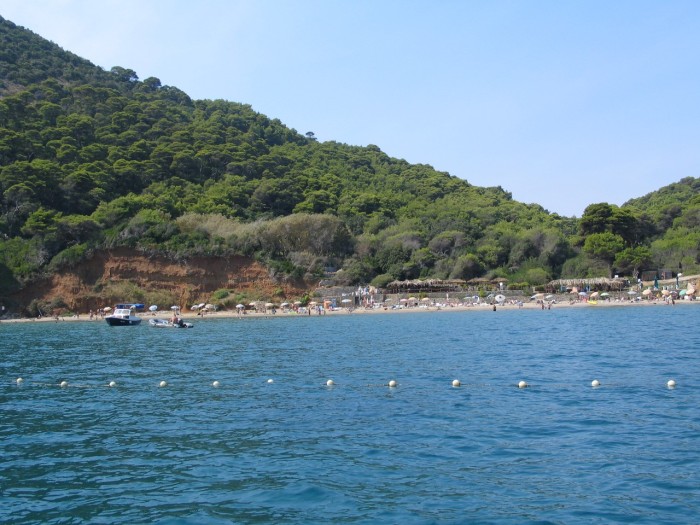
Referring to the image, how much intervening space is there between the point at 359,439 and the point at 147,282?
55.6 metres

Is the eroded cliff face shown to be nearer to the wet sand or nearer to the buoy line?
the wet sand

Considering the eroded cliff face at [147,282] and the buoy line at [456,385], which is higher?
the eroded cliff face at [147,282]

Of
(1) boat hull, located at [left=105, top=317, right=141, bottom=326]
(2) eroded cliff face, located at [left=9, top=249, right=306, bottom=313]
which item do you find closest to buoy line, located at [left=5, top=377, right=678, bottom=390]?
(1) boat hull, located at [left=105, top=317, right=141, bottom=326]

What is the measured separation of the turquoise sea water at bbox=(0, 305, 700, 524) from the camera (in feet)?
29.0

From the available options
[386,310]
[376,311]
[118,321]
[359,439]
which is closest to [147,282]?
[118,321]

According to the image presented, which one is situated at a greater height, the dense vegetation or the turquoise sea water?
the dense vegetation

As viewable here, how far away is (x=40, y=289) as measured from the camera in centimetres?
6172

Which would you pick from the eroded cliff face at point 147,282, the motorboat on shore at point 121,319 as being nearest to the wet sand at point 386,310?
the eroded cliff face at point 147,282

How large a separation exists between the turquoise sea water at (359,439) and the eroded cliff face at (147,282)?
38653 millimetres

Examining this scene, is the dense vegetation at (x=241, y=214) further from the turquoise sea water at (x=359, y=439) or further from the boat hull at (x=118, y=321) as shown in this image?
the turquoise sea water at (x=359, y=439)

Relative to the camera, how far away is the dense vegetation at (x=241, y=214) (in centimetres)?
6506

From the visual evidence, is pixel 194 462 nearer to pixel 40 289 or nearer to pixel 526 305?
pixel 526 305

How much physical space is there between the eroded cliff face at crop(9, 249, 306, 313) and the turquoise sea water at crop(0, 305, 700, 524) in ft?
127

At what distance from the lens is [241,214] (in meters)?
76.6
